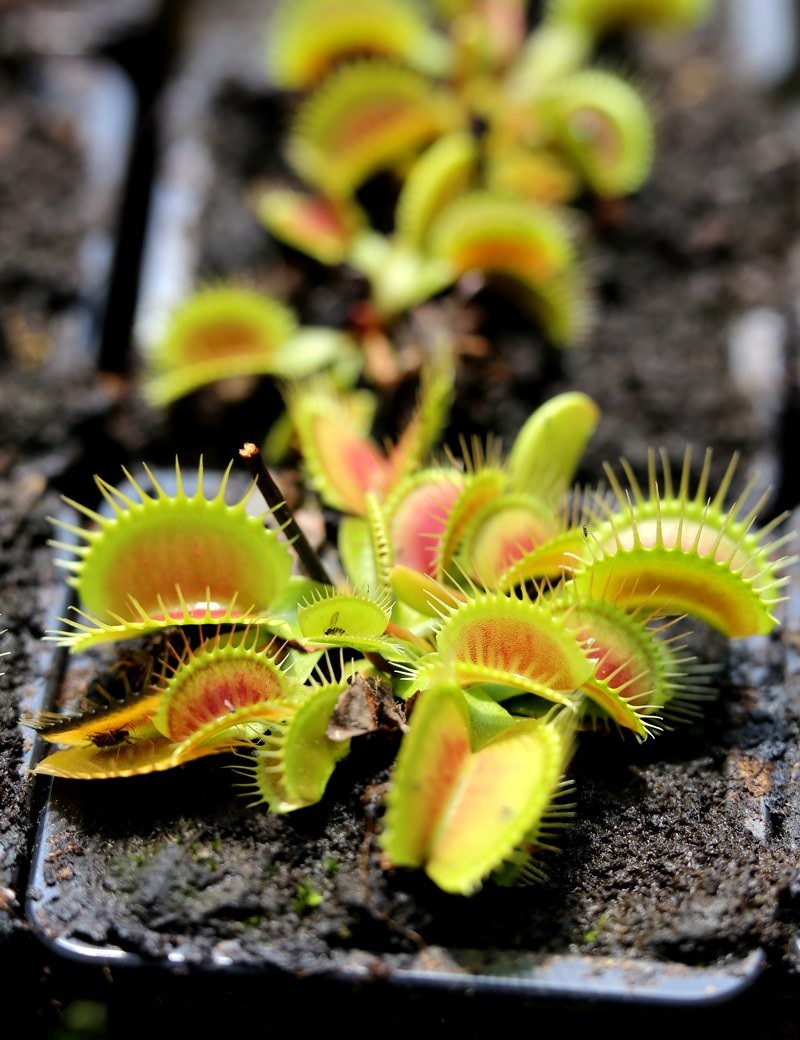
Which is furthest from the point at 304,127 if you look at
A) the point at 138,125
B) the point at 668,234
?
the point at 668,234

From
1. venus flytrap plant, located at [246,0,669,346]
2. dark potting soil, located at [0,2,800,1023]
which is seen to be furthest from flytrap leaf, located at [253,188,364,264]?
dark potting soil, located at [0,2,800,1023]

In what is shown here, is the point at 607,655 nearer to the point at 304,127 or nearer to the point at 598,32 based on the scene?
the point at 304,127

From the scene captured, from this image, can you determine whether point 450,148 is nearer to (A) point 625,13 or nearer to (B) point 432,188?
(B) point 432,188

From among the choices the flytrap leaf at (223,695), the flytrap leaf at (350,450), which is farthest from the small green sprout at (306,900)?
the flytrap leaf at (350,450)

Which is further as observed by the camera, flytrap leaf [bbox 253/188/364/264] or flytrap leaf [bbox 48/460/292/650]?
flytrap leaf [bbox 253/188/364/264]

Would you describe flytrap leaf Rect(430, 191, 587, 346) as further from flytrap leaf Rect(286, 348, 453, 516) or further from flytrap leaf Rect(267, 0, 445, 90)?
flytrap leaf Rect(267, 0, 445, 90)

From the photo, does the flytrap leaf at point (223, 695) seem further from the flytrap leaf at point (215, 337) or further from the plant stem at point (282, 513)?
the flytrap leaf at point (215, 337)
